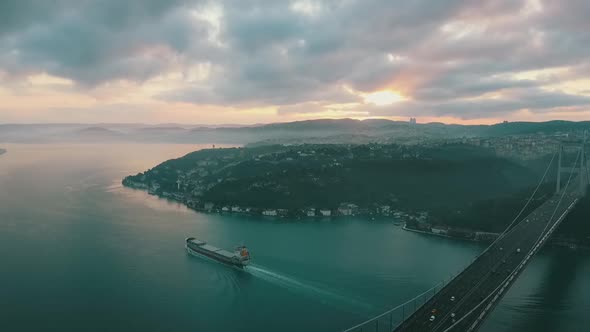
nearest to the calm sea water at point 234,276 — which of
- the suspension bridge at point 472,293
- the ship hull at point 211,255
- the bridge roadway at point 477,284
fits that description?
the ship hull at point 211,255

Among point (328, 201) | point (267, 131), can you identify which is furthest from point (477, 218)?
point (267, 131)

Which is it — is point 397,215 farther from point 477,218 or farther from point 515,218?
point 515,218

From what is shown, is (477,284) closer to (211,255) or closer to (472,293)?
(472,293)

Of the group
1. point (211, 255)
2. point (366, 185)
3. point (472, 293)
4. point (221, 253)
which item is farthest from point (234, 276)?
point (366, 185)

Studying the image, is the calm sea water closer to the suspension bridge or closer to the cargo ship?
the cargo ship

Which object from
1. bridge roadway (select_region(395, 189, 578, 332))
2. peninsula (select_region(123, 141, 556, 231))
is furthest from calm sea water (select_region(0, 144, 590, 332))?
peninsula (select_region(123, 141, 556, 231))

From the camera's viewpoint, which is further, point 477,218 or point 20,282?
point 477,218
